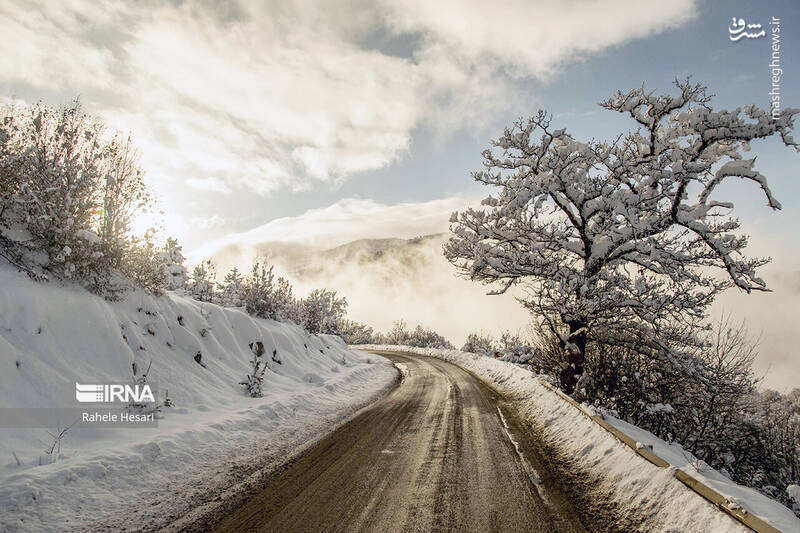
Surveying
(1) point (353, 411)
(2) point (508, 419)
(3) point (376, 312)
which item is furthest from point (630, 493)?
(3) point (376, 312)

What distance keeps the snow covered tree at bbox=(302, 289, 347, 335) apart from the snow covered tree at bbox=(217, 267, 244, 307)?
4.37 m

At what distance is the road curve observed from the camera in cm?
389

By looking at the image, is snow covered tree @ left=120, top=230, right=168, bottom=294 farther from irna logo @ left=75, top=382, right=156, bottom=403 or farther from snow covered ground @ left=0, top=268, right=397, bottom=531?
irna logo @ left=75, top=382, right=156, bottom=403

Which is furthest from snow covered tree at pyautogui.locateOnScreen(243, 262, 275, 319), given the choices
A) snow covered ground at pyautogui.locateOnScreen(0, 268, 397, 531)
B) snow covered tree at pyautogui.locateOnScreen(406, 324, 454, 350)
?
snow covered tree at pyautogui.locateOnScreen(406, 324, 454, 350)

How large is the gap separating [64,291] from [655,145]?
13.6 metres

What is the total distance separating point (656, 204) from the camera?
873cm

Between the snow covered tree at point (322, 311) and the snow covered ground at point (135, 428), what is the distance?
454 inches

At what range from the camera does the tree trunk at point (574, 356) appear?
960 centimetres

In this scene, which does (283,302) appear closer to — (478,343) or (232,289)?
(232,289)

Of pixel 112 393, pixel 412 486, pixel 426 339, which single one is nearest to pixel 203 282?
pixel 112 393

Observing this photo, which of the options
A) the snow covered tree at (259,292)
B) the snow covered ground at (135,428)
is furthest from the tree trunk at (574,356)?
the snow covered tree at (259,292)

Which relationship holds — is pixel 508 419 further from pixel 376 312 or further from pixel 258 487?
pixel 376 312

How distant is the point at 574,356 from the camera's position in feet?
32.2

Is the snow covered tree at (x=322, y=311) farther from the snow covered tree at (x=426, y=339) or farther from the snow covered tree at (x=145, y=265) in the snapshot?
the snow covered tree at (x=145, y=265)
